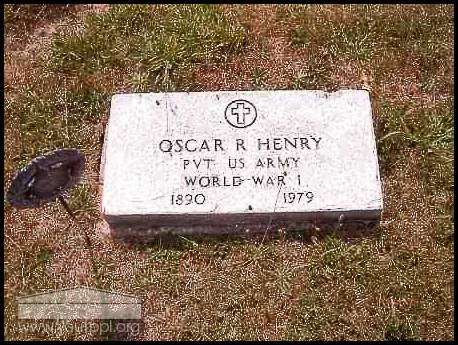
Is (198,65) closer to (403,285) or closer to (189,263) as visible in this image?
(189,263)

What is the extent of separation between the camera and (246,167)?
3930 mm

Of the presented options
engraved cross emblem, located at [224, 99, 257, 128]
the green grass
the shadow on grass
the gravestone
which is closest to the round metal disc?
the gravestone

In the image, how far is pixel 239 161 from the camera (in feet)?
12.9

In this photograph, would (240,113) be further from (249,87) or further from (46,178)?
(46,178)

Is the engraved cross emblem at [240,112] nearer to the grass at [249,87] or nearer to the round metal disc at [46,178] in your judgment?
the grass at [249,87]

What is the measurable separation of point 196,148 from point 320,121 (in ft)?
2.49

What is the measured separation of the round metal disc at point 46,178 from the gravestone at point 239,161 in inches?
17.3

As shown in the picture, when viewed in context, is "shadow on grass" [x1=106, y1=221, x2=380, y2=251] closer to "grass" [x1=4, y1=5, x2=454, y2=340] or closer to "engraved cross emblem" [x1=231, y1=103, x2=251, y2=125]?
"grass" [x1=4, y1=5, x2=454, y2=340]

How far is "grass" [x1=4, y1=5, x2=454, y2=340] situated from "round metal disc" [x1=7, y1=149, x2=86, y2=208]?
27.1 inches

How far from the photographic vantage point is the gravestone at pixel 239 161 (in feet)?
12.7

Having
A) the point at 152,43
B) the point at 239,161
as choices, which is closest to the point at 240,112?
the point at 239,161

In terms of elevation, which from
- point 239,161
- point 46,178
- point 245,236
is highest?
point 239,161

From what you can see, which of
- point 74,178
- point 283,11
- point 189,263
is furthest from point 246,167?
point 283,11

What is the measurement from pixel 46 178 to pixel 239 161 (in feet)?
3.64
